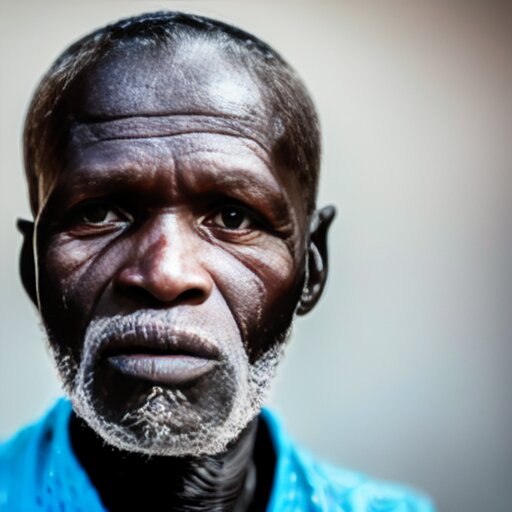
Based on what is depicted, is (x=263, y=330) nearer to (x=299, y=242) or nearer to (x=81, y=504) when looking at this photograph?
(x=299, y=242)

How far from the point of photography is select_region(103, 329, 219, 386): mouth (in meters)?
1.00

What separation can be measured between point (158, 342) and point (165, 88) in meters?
0.35

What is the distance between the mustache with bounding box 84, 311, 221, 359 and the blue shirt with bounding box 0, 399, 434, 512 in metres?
0.24

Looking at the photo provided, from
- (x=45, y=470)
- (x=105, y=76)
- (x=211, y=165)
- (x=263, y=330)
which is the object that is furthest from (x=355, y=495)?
(x=105, y=76)

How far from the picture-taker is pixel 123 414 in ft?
3.36

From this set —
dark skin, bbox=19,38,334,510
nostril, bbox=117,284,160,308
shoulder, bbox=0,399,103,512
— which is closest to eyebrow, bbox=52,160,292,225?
dark skin, bbox=19,38,334,510

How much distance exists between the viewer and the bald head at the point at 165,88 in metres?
1.11

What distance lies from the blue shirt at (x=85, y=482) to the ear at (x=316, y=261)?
217mm

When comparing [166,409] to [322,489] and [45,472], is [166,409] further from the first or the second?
[322,489]

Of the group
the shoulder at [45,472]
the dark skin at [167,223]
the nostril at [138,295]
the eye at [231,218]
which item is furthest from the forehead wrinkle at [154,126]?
the shoulder at [45,472]

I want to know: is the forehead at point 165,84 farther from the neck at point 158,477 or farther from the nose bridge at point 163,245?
the neck at point 158,477

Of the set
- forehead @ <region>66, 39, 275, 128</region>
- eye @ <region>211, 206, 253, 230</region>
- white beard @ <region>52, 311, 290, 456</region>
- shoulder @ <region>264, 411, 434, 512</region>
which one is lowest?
shoulder @ <region>264, 411, 434, 512</region>

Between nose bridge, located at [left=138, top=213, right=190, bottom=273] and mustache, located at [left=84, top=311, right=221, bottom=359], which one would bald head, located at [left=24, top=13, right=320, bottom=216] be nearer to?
nose bridge, located at [left=138, top=213, right=190, bottom=273]

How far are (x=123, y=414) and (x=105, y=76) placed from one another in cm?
46
